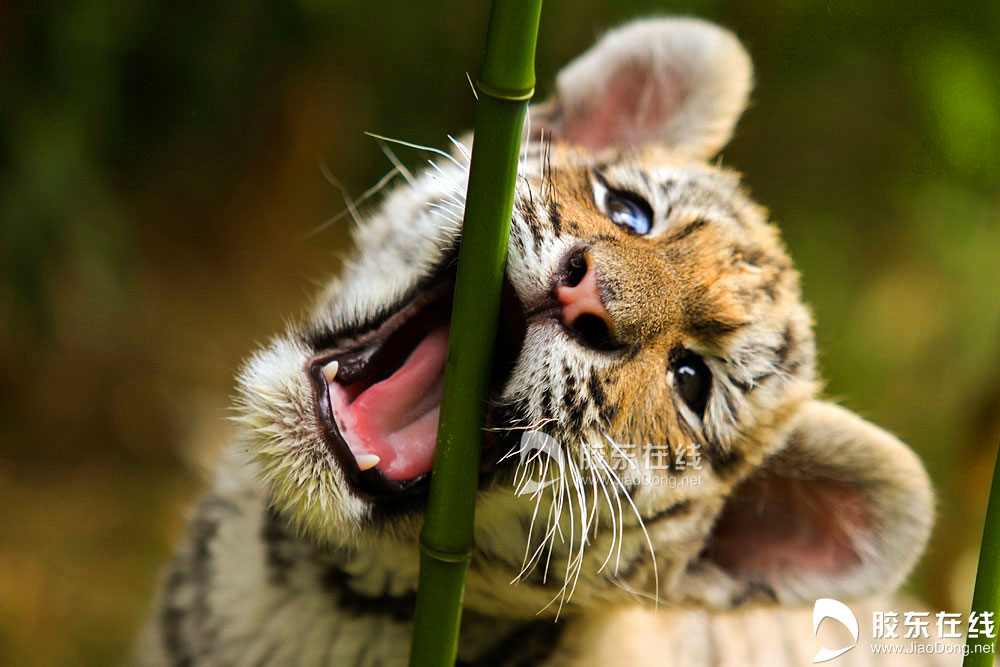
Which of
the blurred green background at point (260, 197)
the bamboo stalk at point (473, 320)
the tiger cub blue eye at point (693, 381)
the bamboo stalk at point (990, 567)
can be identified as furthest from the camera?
the blurred green background at point (260, 197)

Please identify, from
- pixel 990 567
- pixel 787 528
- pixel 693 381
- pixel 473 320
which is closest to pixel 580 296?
pixel 473 320

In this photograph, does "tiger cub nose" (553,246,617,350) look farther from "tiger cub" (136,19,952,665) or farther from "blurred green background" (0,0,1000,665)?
"blurred green background" (0,0,1000,665)

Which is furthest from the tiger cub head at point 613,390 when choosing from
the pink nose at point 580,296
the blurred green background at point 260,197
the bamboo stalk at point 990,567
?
the blurred green background at point 260,197

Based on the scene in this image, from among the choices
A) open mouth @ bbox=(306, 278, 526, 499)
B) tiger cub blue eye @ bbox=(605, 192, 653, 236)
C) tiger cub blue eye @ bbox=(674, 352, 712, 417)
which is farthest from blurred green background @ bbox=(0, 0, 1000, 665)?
open mouth @ bbox=(306, 278, 526, 499)

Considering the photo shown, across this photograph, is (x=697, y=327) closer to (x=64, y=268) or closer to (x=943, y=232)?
(x=943, y=232)

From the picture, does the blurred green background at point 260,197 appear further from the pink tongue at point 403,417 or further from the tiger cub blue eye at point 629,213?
the pink tongue at point 403,417

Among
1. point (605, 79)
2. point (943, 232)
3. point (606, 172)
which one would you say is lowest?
point (606, 172)

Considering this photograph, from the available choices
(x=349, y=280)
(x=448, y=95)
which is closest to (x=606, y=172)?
(x=349, y=280)
